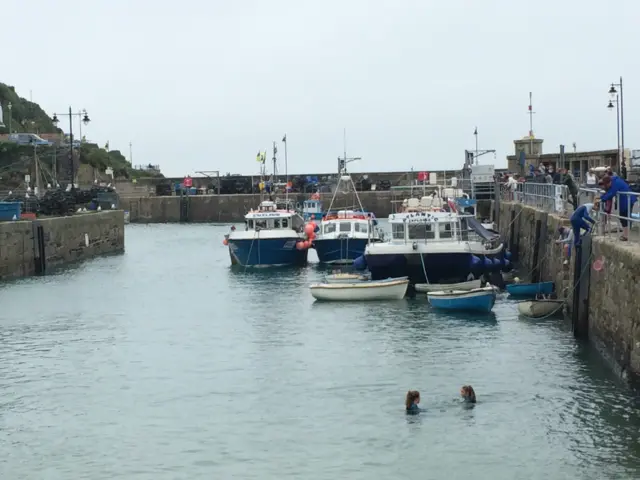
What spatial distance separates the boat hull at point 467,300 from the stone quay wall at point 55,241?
19717 mm

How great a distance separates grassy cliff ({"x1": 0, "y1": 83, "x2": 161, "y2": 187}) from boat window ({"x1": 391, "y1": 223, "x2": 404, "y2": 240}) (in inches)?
1661

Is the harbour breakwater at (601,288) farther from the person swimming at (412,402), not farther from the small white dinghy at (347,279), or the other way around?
the small white dinghy at (347,279)

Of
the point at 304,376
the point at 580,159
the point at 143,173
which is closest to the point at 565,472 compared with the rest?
the point at 304,376

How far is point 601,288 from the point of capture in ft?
73.9

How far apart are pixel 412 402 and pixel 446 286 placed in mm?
15536

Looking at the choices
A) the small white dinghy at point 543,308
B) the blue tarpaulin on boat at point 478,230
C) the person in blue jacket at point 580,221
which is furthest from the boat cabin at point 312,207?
the person in blue jacket at point 580,221

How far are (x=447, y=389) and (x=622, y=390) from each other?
3.34 metres

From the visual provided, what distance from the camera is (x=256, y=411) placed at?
65.8 feet

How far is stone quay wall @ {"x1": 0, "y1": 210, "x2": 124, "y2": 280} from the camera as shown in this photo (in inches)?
1737

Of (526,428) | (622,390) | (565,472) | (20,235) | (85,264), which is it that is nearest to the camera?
(565,472)

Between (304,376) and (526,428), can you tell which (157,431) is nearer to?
(304,376)

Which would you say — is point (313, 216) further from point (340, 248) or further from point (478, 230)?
point (478, 230)

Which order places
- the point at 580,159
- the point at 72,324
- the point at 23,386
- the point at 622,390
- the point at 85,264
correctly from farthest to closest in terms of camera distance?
the point at 580,159, the point at 85,264, the point at 72,324, the point at 23,386, the point at 622,390

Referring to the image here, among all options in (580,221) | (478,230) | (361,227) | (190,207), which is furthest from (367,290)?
(190,207)
